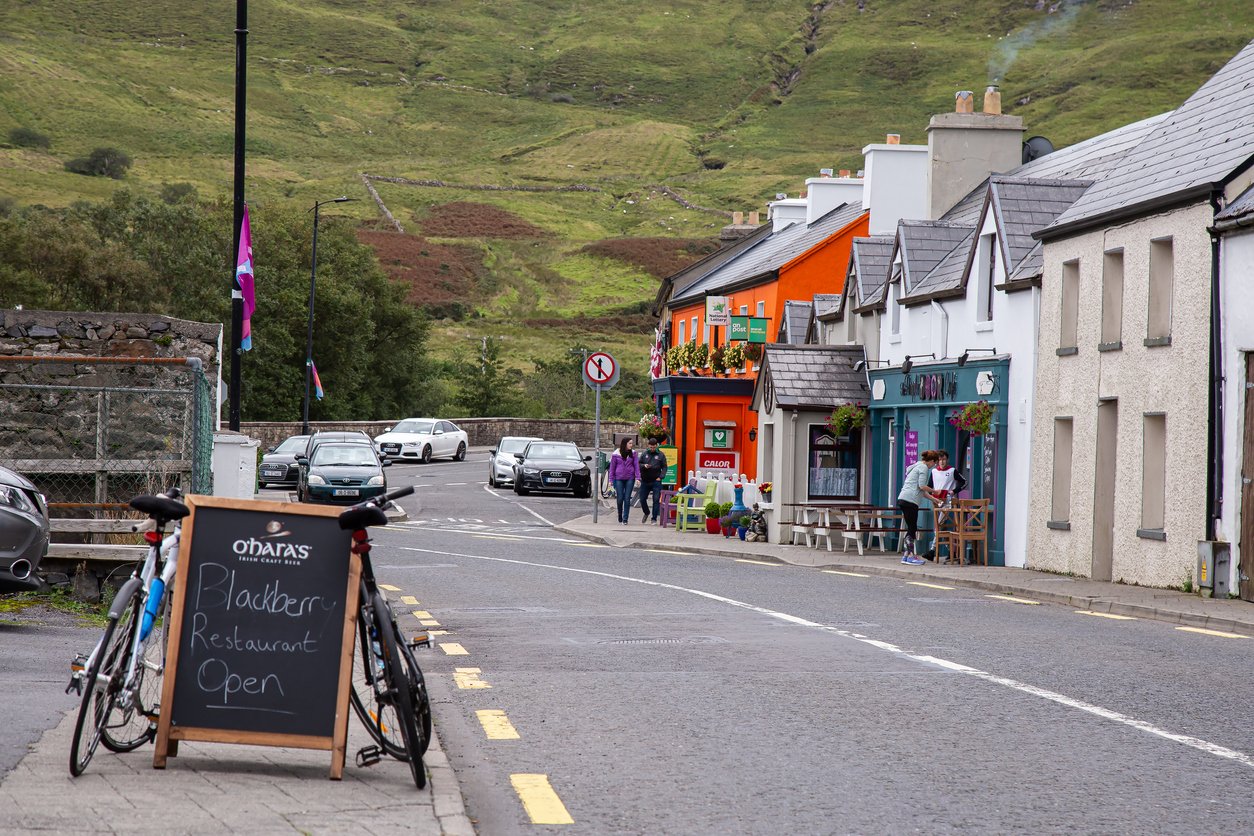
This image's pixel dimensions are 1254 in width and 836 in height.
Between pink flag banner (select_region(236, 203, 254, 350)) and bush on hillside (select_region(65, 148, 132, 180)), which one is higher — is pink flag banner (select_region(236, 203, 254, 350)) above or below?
below

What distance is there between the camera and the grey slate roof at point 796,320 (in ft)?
130

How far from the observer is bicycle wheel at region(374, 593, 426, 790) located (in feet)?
23.1

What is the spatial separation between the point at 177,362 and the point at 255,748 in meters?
9.02

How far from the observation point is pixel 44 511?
12.7 meters

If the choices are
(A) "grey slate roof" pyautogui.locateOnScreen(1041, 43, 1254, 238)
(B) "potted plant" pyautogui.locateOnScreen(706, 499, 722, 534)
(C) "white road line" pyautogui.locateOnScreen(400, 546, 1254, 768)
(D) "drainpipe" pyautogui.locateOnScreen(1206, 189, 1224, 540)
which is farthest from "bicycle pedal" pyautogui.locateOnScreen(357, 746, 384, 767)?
(B) "potted plant" pyautogui.locateOnScreen(706, 499, 722, 534)

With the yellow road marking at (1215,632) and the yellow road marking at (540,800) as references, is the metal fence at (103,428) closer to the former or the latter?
the yellow road marking at (540,800)

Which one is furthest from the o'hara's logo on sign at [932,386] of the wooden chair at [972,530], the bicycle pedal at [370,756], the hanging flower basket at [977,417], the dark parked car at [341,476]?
the bicycle pedal at [370,756]

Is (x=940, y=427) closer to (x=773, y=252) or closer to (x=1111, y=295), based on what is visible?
(x=1111, y=295)

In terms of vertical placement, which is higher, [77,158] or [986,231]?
[77,158]

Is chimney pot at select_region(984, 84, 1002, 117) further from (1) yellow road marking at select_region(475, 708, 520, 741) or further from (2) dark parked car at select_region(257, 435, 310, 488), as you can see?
(1) yellow road marking at select_region(475, 708, 520, 741)

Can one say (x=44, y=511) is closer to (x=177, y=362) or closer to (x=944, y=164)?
(x=177, y=362)

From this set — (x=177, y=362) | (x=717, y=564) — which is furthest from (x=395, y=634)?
(x=717, y=564)

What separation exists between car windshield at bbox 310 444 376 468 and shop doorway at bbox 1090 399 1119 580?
19425mm

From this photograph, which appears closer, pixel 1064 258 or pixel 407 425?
pixel 1064 258
